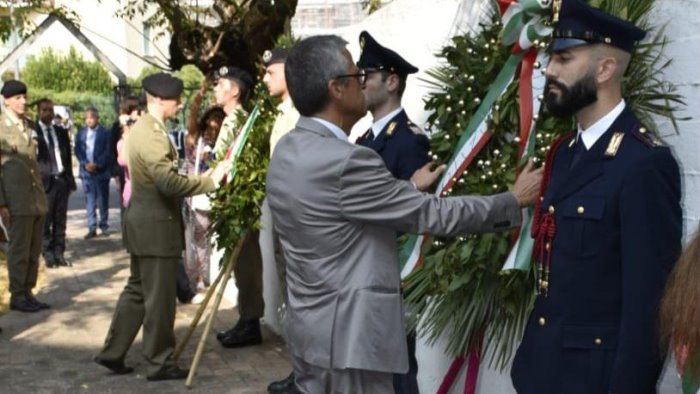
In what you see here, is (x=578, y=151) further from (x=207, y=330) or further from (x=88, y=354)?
(x=88, y=354)

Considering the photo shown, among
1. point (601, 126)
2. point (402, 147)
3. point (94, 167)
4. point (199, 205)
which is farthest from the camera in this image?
point (94, 167)

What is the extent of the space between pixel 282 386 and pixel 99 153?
9042mm

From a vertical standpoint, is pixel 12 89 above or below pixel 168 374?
above

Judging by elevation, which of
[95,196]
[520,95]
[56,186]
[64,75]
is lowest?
[95,196]

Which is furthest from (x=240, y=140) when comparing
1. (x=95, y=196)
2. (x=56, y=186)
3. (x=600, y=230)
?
(x=95, y=196)

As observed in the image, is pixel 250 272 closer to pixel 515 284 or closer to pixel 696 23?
pixel 515 284

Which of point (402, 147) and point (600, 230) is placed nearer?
point (600, 230)

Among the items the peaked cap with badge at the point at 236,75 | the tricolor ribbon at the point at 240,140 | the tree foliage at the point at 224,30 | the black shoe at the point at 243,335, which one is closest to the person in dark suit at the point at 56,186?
the tree foliage at the point at 224,30

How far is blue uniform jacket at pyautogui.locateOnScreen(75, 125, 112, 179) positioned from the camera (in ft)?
46.0

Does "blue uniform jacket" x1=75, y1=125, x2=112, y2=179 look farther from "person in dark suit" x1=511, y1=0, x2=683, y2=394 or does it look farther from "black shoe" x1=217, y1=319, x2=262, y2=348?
"person in dark suit" x1=511, y1=0, x2=683, y2=394

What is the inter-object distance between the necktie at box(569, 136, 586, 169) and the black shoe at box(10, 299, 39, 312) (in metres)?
6.96

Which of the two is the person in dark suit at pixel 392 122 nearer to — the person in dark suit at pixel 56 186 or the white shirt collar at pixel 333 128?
the white shirt collar at pixel 333 128

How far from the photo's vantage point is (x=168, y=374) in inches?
260

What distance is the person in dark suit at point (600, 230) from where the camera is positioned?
2676 mm
